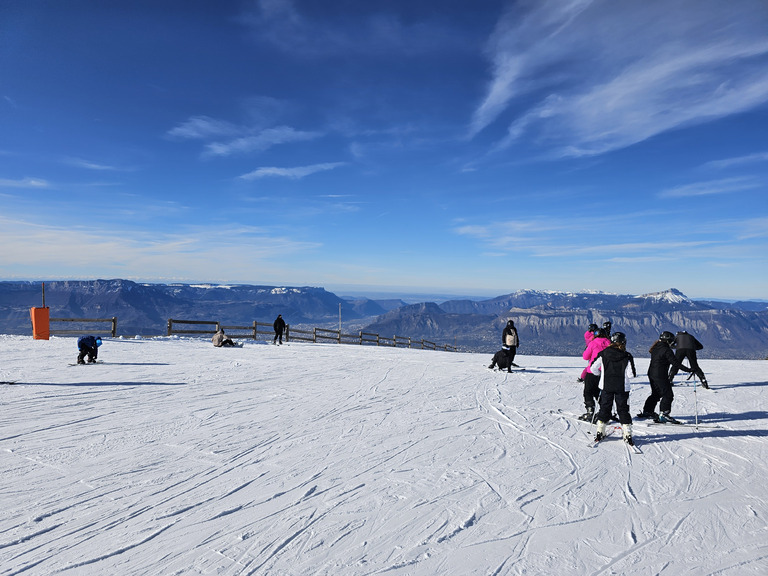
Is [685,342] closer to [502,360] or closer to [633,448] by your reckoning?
[502,360]

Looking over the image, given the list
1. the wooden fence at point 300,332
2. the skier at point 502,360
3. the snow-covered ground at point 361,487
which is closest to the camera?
the snow-covered ground at point 361,487

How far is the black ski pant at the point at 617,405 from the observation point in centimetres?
616

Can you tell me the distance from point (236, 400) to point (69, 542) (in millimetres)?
5260

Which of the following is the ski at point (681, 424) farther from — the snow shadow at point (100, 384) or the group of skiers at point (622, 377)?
the snow shadow at point (100, 384)

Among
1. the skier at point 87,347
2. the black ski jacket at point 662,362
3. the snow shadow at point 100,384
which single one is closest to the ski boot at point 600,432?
the black ski jacket at point 662,362

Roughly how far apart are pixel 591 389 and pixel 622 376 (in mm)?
1610

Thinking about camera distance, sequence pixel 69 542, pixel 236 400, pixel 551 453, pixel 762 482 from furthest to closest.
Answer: pixel 236 400 → pixel 551 453 → pixel 762 482 → pixel 69 542

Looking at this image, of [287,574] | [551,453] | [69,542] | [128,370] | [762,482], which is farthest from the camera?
[128,370]

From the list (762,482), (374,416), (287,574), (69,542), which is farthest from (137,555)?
(762,482)

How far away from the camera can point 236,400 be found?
8711 millimetres

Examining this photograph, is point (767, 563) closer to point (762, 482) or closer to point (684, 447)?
point (762, 482)

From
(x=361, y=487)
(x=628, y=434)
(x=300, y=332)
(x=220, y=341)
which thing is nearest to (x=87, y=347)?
(x=220, y=341)

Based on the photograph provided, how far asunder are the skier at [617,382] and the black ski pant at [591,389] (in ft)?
3.23

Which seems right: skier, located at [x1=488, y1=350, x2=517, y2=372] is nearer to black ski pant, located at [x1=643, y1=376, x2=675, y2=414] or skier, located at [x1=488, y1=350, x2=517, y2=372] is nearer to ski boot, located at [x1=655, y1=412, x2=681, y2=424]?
black ski pant, located at [x1=643, y1=376, x2=675, y2=414]
